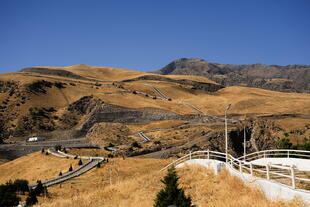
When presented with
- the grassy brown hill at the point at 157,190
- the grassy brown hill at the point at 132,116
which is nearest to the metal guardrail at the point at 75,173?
the grassy brown hill at the point at 157,190

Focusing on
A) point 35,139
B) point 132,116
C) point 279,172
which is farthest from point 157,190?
point 132,116

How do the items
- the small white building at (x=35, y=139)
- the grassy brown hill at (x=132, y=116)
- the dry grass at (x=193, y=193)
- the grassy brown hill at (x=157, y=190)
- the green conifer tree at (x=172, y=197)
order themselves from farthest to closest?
the small white building at (x=35, y=139), the grassy brown hill at (x=132, y=116), the grassy brown hill at (x=157, y=190), the dry grass at (x=193, y=193), the green conifer tree at (x=172, y=197)

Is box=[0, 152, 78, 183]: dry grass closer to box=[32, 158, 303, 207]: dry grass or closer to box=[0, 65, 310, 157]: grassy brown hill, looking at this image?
box=[0, 65, 310, 157]: grassy brown hill

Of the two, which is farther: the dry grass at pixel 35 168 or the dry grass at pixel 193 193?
the dry grass at pixel 35 168

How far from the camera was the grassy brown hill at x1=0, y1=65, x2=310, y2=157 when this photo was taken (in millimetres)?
89000

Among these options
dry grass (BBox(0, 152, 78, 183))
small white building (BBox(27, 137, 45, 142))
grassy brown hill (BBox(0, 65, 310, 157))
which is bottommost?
dry grass (BBox(0, 152, 78, 183))

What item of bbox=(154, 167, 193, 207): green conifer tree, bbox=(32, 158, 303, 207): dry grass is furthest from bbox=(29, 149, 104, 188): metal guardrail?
bbox=(154, 167, 193, 207): green conifer tree

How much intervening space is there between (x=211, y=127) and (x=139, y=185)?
7392 cm

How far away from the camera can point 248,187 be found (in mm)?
16688

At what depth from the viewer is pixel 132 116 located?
116750mm

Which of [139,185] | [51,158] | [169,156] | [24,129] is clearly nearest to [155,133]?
[169,156]

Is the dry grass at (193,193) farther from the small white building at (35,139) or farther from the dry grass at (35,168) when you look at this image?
the small white building at (35,139)

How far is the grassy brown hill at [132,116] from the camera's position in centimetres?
8900

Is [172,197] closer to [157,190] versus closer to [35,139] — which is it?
[157,190]
